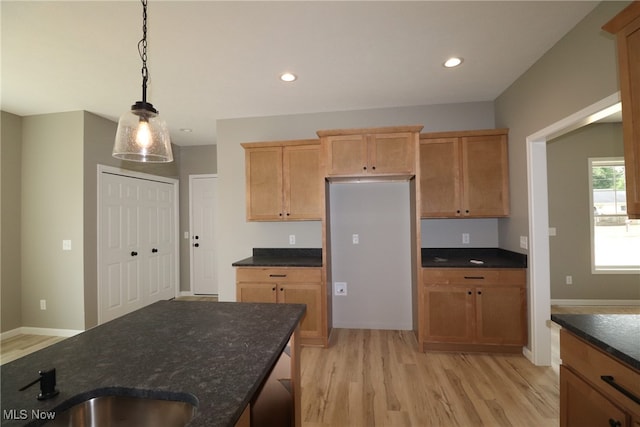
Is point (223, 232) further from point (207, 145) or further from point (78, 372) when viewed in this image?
point (78, 372)

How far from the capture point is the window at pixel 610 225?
166 inches

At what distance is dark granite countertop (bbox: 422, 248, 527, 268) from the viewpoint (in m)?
2.74

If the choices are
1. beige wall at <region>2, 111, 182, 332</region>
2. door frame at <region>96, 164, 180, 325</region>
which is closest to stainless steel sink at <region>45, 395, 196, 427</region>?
beige wall at <region>2, 111, 182, 332</region>

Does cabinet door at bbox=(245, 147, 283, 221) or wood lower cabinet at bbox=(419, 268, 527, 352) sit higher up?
cabinet door at bbox=(245, 147, 283, 221)

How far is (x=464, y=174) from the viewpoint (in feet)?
9.88

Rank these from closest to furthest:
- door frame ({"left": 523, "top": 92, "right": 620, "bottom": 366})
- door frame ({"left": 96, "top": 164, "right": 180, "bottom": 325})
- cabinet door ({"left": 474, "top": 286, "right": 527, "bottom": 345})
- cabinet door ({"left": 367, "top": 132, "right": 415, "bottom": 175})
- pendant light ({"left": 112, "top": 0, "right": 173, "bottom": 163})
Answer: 1. pendant light ({"left": 112, "top": 0, "right": 173, "bottom": 163})
2. door frame ({"left": 523, "top": 92, "right": 620, "bottom": 366})
3. cabinet door ({"left": 474, "top": 286, "right": 527, "bottom": 345})
4. cabinet door ({"left": 367, "top": 132, "right": 415, "bottom": 175})
5. door frame ({"left": 96, "top": 164, "right": 180, "bottom": 325})

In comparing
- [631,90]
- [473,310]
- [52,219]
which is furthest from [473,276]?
[52,219]

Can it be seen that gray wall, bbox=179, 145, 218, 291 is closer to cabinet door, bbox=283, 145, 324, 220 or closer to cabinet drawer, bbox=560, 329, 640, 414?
cabinet door, bbox=283, 145, 324, 220

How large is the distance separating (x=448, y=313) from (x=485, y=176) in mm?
1492

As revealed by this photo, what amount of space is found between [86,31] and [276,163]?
73.4 inches

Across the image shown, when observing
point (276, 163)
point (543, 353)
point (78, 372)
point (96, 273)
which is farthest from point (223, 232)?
point (543, 353)

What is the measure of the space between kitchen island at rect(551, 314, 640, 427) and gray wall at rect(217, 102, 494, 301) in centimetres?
224

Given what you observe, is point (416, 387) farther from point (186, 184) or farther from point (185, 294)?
point (186, 184)

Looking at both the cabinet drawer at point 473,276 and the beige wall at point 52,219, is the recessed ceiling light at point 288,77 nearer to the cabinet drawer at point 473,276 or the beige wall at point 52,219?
the cabinet drawer at point 473,276
